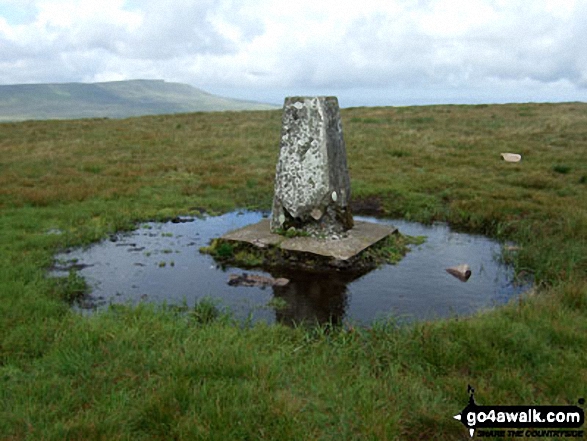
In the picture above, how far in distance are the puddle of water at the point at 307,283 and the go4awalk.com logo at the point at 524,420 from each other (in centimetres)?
238

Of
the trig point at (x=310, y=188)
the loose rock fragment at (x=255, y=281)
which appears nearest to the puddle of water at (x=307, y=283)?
the loose rock fragment at (x=255, y=281)

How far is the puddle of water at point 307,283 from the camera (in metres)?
6.69

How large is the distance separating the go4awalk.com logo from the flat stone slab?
174 inches

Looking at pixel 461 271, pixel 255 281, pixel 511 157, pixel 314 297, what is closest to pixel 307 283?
pixel 314 297

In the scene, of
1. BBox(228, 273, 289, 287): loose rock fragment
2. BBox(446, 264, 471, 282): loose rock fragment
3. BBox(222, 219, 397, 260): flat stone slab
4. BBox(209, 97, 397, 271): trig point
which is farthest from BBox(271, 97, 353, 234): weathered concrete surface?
BBox(446, 264, 471, 282): loose rock fragment

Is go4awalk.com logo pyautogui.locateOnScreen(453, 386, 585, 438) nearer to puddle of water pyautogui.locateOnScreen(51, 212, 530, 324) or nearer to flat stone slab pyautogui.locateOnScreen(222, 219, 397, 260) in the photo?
puddle of water pyautogui.locateOnScreen(51, 212, 530, 324)

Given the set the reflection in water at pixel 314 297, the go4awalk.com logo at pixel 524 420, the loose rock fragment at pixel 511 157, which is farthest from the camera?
the loose rock fragment at pixel 511 157

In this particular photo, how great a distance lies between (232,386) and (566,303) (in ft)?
14.6

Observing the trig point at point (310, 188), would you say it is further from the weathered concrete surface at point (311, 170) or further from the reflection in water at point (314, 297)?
the reflection in water at point (314, 297)

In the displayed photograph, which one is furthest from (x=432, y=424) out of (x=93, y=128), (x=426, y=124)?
(x=93, y=128)

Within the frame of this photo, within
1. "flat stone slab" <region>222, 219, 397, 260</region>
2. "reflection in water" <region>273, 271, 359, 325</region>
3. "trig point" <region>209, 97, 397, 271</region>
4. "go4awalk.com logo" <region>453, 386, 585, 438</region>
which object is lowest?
"reflection in water" <region>273, 271, 359, 325</region>

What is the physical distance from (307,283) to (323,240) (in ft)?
5.38

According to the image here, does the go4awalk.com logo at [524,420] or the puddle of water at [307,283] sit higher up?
the go4awalk.com logo at [524,420]

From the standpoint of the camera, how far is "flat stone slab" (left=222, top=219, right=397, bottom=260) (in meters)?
8.49
